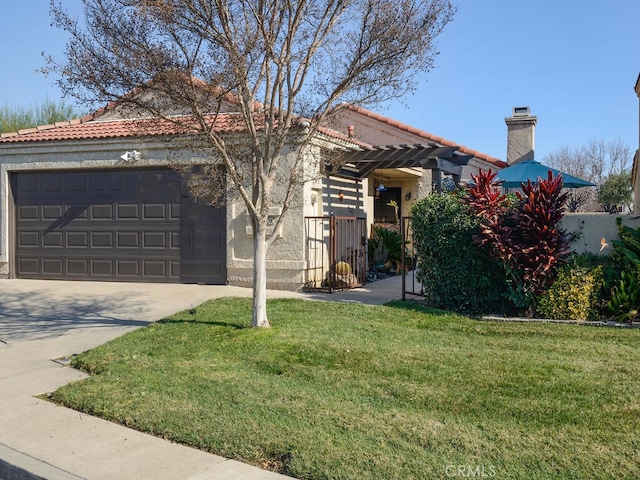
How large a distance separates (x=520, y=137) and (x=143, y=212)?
1163 centimetres

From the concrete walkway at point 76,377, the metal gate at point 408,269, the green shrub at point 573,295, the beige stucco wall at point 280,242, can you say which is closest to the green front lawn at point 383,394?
the concrete walkway at point 76,377

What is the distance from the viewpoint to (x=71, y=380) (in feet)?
22.5

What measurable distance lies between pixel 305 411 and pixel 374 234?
39.1 feet

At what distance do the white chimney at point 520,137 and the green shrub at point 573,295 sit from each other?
1025cm

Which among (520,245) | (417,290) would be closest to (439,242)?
(520,245)

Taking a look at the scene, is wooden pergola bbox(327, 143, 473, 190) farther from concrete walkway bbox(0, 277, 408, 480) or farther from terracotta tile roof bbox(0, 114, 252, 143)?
terracotta tile roof bbox(0, 114, 252, 143)

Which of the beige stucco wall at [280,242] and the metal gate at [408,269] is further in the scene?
the beige stucco wall at [280,242]

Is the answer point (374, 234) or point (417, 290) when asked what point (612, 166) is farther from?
point (417, 290)

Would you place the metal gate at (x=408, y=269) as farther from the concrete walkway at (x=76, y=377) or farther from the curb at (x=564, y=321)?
the curb at (x=564, y=321)

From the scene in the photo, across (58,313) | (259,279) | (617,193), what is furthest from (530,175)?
(617,193)

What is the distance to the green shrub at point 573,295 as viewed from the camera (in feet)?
29.8

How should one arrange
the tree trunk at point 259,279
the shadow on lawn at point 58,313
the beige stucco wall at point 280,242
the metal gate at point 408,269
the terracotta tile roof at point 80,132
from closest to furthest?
1. the tree trunk at point 259,279
2. the shadow on lawn at point 58,313
3. the metal gate at point 408,269
4. the beige stucco wall at point 280,242
5. the terracotta tile roof at point 80,132

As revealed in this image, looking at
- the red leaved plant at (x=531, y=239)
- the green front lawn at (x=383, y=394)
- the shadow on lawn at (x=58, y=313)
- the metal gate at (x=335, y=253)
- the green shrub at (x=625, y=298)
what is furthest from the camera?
the metal gate at (x=335, y=253)

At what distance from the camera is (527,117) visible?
18.7 m
